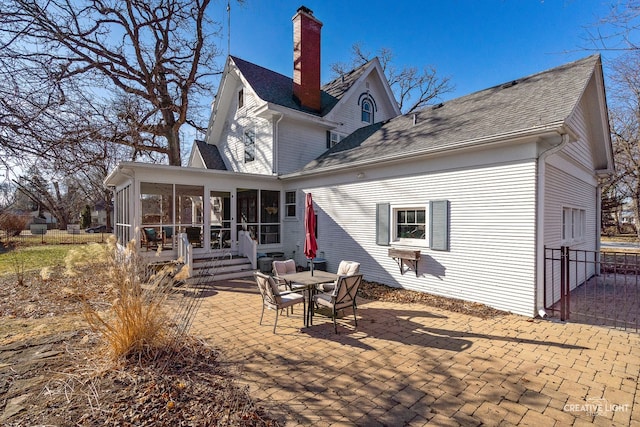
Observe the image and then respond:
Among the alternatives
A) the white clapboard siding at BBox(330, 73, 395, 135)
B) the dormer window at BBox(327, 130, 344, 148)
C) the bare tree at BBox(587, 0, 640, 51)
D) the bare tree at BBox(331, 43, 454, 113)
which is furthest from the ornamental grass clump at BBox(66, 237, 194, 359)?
the bare tree at BBox(331, 43, 454, 113)

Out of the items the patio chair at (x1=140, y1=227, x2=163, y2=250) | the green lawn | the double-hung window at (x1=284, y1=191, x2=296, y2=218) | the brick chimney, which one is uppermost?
the brick chimney

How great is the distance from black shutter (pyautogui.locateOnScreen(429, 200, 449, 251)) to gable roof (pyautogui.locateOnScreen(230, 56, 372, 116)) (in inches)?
302

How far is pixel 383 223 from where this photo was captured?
8.56 metres

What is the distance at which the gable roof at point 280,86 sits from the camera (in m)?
12.7

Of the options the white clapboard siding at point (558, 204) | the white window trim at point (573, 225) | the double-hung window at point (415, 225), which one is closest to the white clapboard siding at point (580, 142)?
the white clapboard siding at point (558, 204)

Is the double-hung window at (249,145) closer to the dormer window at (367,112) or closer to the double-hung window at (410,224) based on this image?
the dormer window at (367,112)

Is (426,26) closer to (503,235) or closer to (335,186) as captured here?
(335,186)

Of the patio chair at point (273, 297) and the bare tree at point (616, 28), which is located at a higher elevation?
the bare tree at point (616, 28)

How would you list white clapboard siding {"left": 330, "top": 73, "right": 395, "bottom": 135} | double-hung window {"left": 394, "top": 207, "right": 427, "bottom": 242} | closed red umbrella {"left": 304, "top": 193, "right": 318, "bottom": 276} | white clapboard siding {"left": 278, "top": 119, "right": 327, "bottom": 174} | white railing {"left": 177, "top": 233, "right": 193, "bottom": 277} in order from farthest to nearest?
white clapboard siding {"left": 330, "top": 73, "right": 395, "bottom": 135} → white clapboard siding {"left": 278, "top": 119, "right": 327, "bottom": 174} → white railing {"left": 177, "top": 233, "right": 193, "bottom": 277} → double-hung window {"left": 394, "top": 207, "right": 427, "bottom": 242} → closed red umbrella {"left": 304, "top": 193, "right": 318, "bottom": 276}

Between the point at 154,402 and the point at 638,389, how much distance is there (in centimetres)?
553

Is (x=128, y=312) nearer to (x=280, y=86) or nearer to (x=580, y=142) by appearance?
(x=580, y=142)

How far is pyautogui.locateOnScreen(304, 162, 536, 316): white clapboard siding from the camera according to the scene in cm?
600

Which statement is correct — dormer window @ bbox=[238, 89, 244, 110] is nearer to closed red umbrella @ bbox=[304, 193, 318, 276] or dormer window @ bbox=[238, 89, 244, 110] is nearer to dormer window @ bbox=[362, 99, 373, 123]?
dormer window @ bbox=[362, 99, 373, 123]

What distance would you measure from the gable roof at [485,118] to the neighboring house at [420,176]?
50mm
